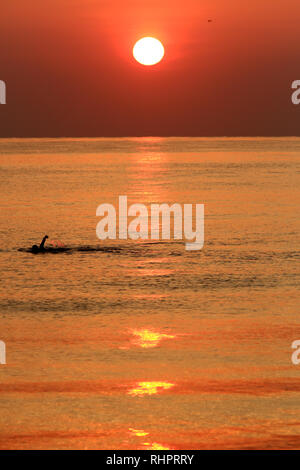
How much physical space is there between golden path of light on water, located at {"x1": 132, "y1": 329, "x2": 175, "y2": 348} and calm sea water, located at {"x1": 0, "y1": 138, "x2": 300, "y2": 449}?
0.06 m

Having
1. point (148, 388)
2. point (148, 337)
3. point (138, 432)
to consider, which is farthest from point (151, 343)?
point (138, 432)

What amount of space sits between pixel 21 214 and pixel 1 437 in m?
49.1

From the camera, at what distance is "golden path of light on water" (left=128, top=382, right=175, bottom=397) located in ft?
59.3

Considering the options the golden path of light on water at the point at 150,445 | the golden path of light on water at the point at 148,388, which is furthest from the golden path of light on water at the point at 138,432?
the golden path of light on water at the point at 148,388

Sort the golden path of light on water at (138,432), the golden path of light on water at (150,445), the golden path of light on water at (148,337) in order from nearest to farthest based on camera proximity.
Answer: the golden path of light on water at (150,445), the golden path of light on water at (138,432), the golden path of light on water at (148,337)

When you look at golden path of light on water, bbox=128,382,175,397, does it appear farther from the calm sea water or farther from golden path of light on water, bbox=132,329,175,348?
golden path of light on water, bbox=132,329,175,348

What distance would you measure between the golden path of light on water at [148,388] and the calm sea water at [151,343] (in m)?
0.04

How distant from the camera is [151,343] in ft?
75.3

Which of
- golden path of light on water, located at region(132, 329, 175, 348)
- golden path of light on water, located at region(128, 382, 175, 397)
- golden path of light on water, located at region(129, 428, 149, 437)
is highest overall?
golden path of light on water, located at region(132, 329, 175, 348)

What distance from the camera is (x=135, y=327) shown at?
25.1m

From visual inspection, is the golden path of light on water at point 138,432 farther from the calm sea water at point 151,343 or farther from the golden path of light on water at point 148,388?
the golden path of light on water at point 148,388

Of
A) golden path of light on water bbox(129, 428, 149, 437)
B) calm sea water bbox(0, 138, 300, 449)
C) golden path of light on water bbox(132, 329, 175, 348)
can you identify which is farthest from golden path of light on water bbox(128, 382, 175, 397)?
golden path of light on water bbox(132, 329, 175, 348)

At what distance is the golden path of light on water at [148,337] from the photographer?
74.9 ft
